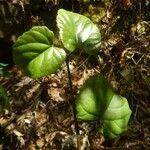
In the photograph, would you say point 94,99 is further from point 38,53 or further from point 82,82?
point 82,82

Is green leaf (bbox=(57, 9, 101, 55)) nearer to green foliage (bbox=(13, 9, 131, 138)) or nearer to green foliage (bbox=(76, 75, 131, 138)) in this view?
green foliage (bbox=(13, 9, 131, 138))

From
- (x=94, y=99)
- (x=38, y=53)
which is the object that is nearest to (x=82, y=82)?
(x=94, y=99)

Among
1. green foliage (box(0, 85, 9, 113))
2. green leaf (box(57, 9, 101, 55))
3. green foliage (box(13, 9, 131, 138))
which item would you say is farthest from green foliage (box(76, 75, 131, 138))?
green foliage (box(0, 85, 9, 113))

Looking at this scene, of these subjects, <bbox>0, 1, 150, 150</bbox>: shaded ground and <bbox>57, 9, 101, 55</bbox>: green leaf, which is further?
<bbox>0, 1, 150, 150</bbox>: shaded ground

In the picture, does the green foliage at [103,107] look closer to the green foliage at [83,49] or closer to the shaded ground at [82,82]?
the green foliage at [83,49]

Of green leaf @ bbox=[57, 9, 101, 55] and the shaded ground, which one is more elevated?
green leaf @ bbox=[57, 9, 101, 55]

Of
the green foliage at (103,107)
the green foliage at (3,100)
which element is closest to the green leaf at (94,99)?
the green foliage at (103,107)
